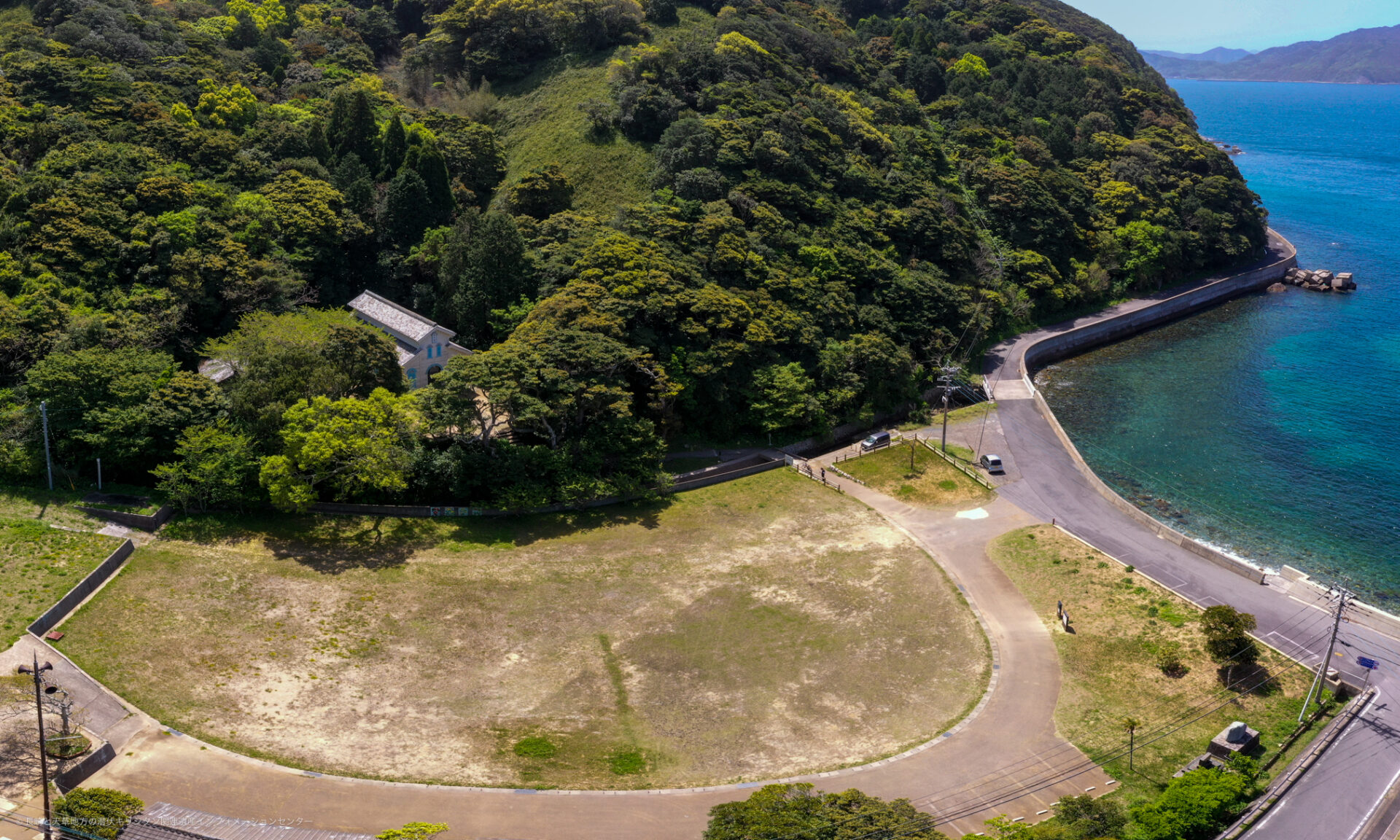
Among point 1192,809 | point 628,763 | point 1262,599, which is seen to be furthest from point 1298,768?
point 628,763

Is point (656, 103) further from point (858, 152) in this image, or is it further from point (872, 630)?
point (872, 630)

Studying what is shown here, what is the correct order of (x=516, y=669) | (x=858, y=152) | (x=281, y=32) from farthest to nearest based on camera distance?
1. (x=281, y=32)
2. (x=858, y=152)
3. (x=516, y=669)

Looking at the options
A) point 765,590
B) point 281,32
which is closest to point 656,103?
point 281,32

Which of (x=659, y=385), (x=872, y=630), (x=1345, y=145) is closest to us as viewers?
(x=872, y=630)

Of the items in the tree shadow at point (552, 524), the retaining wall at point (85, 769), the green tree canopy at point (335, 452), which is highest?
the green tree canopy at point (335, 452)

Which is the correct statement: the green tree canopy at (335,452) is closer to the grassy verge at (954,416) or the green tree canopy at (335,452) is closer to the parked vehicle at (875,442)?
the parked vehicle at (875,442)

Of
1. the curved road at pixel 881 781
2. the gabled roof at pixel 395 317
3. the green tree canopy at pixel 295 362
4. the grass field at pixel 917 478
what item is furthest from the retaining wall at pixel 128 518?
the grass field at pixel 917 478

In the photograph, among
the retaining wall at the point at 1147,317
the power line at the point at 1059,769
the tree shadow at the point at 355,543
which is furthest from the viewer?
the retaining wall at the point at 1147,317

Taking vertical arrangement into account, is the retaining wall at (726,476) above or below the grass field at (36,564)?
below
